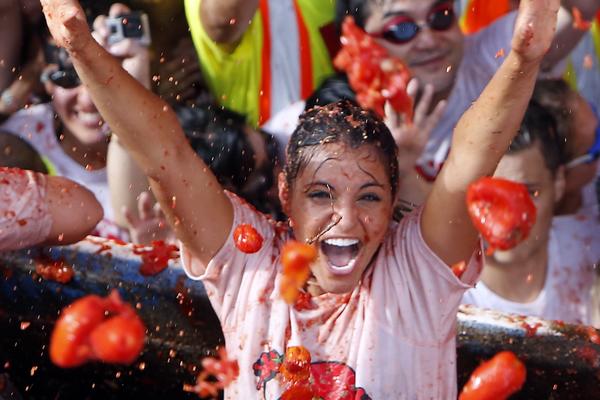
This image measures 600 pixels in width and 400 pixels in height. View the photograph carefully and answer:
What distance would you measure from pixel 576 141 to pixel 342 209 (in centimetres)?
140

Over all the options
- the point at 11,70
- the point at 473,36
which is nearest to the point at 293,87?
the point at 473,36

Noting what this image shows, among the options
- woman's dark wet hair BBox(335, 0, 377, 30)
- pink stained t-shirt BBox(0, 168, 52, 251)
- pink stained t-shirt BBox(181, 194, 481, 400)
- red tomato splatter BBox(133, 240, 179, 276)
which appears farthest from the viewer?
woman's dark wet hair BBox(335, 0, 377, 30)

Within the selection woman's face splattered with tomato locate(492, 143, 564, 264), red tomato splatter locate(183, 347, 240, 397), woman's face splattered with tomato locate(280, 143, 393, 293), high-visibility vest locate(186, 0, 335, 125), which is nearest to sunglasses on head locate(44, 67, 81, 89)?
high-visibility vest locate(186, 0, 335, 125)

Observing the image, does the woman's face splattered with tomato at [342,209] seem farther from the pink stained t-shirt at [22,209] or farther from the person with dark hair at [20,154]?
the person with dark hair at [20,154]

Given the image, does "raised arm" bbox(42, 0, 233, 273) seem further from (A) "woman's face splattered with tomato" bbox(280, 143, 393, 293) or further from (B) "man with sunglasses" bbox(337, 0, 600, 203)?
(B) "man with sunglasses" bbox(337, 0, 600, 203)

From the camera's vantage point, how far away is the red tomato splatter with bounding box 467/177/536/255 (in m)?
1.64

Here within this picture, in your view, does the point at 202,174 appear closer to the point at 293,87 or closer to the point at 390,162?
the point at 390,162

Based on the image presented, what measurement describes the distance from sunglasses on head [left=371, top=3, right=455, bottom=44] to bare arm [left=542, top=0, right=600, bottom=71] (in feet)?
1.21

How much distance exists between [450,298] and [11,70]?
1686 millimetres

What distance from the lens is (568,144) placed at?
2922 mm

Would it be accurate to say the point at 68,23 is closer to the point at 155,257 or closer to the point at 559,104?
the point at 155,257

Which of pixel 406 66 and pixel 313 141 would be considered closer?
pixel 313 141

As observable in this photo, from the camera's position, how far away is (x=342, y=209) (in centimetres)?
182

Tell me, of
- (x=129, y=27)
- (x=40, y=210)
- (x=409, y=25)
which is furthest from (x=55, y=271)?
(x=409, y=25)
